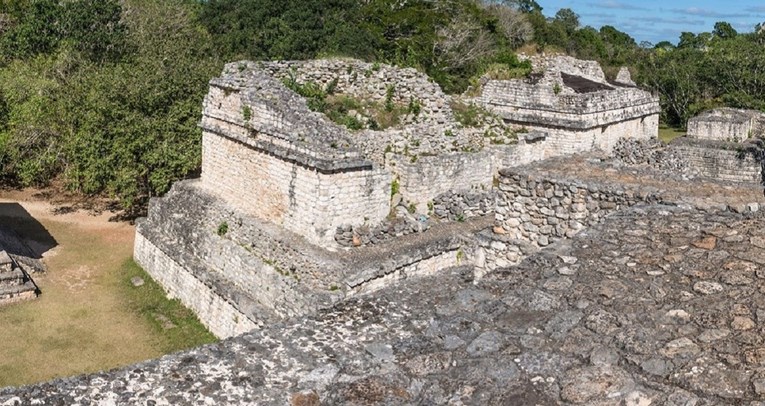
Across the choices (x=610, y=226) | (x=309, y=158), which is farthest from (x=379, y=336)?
(x=309, y=158)

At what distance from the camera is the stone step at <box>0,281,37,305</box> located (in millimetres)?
12039

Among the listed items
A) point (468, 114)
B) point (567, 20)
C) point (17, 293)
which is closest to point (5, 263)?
point (17, 293)

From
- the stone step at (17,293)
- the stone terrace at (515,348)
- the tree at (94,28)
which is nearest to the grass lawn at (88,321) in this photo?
the stone step at (17,293)

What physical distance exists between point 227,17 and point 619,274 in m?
29.9

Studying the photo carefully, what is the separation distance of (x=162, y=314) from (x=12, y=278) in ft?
8.61

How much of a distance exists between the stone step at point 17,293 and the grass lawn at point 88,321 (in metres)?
0.13

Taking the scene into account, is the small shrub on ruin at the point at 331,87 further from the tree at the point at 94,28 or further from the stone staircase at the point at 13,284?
Result: the tree at the point at 94,28

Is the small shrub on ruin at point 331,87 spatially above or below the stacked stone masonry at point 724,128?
above

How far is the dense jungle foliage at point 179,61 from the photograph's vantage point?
15656mm

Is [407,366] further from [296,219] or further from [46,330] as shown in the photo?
[46,330]

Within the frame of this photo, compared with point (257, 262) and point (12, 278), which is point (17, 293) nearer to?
point (12, 278)

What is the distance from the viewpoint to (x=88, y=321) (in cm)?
1166

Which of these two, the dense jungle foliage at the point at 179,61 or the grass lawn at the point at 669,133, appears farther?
the grass lawn at the point at 669,133

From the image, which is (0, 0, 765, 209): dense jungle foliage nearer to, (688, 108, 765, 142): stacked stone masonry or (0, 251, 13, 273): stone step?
(0, 251, 13, 273): stone step
